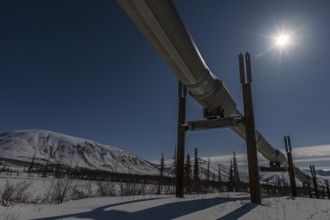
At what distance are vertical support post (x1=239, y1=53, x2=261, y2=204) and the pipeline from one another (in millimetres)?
836

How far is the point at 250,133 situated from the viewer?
7.04 m

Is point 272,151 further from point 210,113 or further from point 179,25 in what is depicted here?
point 179,25

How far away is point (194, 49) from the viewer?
14.8ft

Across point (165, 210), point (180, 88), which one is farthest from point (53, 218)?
point (180, 88)

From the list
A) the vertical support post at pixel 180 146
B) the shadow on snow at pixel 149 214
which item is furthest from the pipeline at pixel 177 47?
the shadow on snow at pixel 149 214

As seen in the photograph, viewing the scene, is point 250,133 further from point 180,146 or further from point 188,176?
point 188,176

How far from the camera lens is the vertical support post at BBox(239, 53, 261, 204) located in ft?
21.8

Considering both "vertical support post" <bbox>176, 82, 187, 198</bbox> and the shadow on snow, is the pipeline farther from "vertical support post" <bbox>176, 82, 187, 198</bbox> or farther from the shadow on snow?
the shadow on snow

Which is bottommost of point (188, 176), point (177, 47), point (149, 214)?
point (149, 214)

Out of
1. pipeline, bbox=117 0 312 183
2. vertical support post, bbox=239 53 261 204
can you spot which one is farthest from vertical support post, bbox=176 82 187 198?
vertical support post, bbox=239 53 261 204

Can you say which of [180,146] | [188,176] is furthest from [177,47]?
[188,176]

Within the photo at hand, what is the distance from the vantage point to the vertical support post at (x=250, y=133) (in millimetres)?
6642

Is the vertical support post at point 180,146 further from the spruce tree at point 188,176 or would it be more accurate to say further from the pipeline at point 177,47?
the spruce tree at point 188,176

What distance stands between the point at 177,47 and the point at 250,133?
434cm
